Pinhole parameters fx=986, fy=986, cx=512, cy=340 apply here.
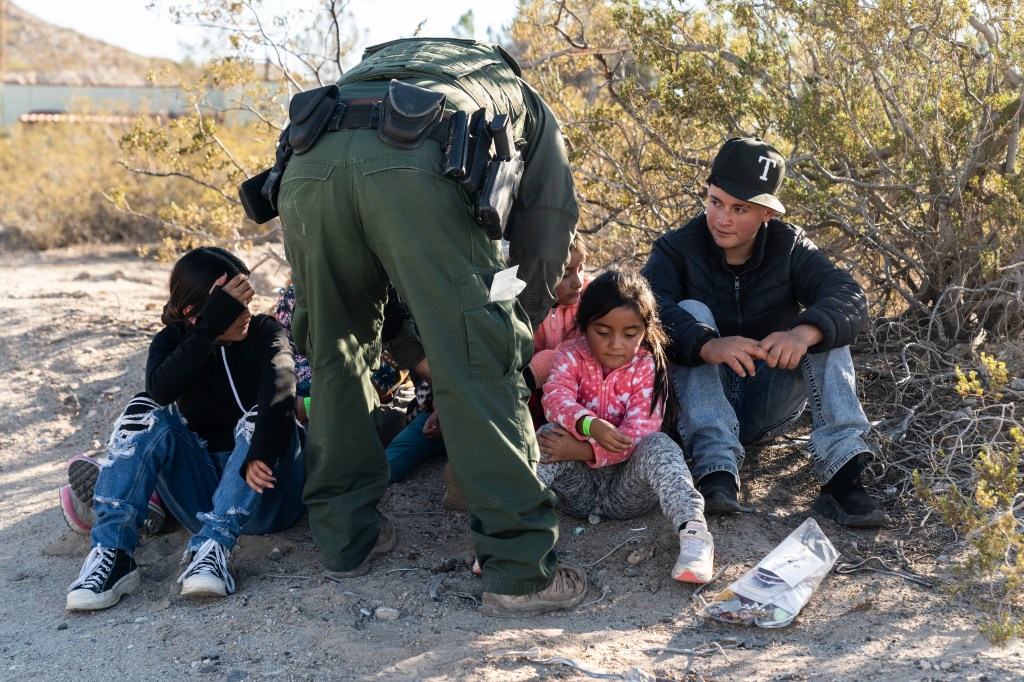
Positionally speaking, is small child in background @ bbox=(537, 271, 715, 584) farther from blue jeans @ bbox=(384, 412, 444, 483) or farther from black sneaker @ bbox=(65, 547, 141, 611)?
black sneaker @ bbox=(65, 547, 141, 611)

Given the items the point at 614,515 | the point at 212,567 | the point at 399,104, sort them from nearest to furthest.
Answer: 1. the point at 399,104
2. the point at 212,567
3. the point at 614,515

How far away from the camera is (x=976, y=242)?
3.96 meters

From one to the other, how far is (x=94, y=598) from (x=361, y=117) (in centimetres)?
165

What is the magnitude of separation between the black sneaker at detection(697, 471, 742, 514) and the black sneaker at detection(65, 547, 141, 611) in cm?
183

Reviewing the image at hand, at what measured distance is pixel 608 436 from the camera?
3.10 m

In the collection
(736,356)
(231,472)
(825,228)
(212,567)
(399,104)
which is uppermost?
(399,104)

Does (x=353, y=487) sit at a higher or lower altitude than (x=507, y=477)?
lower

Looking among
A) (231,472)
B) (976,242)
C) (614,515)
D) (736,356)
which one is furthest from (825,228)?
(231,472)

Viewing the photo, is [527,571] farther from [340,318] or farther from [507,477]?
[340,318]

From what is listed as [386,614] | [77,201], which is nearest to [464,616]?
[386,614]

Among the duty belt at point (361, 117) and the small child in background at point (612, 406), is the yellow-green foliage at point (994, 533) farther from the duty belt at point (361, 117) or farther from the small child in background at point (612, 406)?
the duty belt at point (361, 117)

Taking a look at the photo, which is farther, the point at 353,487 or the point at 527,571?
the point at 353,487

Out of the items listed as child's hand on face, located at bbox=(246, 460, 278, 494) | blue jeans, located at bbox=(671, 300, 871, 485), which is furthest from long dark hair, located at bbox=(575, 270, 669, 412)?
child's hand on face, located at bbox=(246, 460, 278, 494)

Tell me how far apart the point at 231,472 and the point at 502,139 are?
1.42 m
